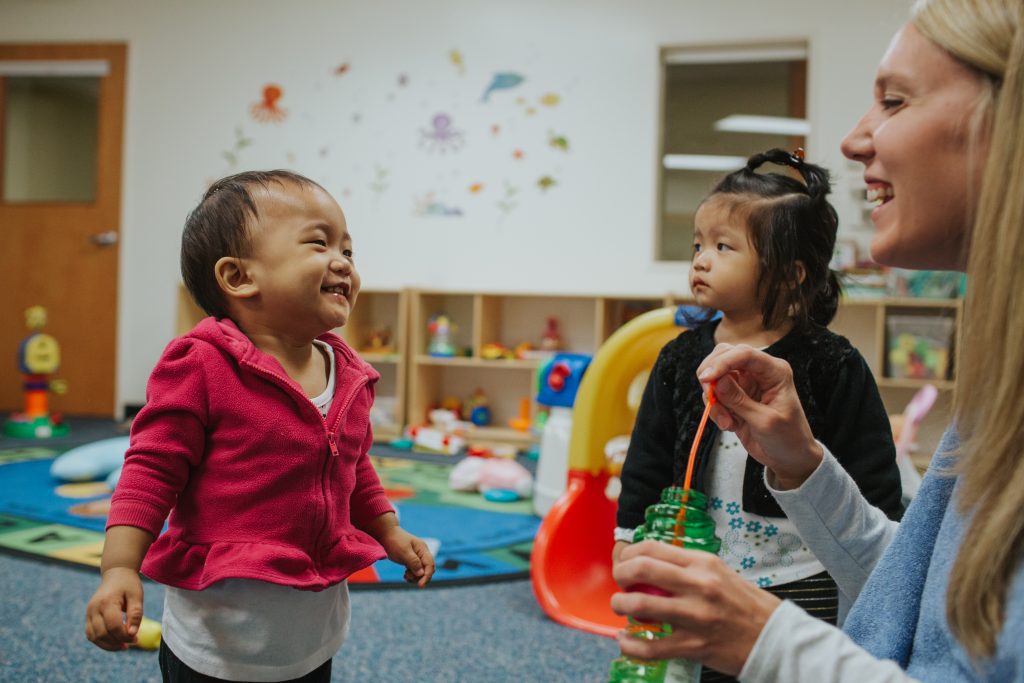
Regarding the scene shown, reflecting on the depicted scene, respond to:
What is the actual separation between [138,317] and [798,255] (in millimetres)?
4795

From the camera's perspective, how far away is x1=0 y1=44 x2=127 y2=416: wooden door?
5113 mm

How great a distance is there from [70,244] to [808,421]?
5130 mm

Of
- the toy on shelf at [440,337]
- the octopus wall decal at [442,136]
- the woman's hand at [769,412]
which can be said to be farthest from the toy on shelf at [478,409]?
the woman's hand at [769,412]

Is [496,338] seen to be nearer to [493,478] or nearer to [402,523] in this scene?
[493,478]

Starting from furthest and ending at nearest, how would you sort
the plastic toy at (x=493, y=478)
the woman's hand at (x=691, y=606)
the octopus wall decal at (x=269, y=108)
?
the octopus wall decal at (x=269, y=108) < the plastic toy at (x=493, y=478) < the woman's hand at (x=691, y=606)

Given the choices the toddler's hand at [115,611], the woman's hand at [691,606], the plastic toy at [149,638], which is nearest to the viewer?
the woman's hand at [691,606]

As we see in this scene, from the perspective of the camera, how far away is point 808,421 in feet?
3.54

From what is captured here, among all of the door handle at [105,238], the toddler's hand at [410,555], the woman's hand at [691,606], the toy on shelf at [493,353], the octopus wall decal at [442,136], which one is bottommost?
the toddler's hand at [410,555]

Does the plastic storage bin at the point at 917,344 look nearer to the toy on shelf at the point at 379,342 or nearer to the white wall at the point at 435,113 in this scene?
the white wall at the point at 435,113

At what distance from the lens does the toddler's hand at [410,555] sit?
3.35ft

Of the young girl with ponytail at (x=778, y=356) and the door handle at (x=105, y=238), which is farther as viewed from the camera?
the door handle at (x=105, y=238)

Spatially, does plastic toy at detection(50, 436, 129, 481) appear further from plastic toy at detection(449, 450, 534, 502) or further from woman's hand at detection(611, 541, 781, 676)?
woman's hand at detection(611, 541, 781, 676)

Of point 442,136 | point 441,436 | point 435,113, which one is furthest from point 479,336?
point 435,113

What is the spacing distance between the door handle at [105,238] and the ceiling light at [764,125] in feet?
12.0
